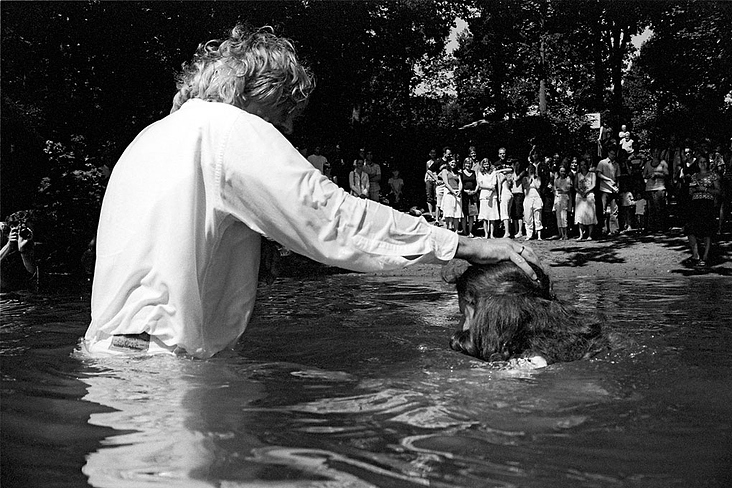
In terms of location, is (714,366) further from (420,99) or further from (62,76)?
(420,99)

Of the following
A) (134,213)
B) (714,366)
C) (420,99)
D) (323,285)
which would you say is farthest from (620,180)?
(420,99)

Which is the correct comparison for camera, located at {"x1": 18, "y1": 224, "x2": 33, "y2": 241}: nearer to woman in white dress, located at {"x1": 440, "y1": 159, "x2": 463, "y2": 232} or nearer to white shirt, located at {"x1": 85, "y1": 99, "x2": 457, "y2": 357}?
woman in white dress, located at {"x1": 440, "y1": 159, "x2": 463, "y2": 232}

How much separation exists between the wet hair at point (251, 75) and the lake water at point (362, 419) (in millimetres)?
1064

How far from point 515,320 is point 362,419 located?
44.7 inches

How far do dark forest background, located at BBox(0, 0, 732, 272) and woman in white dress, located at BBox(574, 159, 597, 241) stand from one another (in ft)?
8.61

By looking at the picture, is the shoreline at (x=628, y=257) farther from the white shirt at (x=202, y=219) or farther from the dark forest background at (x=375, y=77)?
the white shirt at (x=202, y=219)

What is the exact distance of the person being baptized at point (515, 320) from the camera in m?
3.99

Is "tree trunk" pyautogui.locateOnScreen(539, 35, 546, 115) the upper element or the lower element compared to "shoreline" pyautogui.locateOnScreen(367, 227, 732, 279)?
upper

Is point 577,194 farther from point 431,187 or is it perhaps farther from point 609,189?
point 431,187

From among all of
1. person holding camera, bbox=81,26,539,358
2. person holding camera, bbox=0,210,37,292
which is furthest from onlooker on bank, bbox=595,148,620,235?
person holding camera, bbox=81,26,539,358

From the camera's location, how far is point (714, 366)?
14.7 ft

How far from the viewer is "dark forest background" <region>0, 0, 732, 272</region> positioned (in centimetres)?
1917

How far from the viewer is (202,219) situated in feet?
10.9

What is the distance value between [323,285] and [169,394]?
324 inches
